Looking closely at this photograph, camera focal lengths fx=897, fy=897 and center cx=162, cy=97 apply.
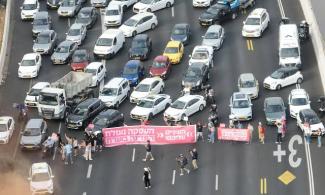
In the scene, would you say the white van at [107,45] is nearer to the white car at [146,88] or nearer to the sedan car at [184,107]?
the white car at [146,88]

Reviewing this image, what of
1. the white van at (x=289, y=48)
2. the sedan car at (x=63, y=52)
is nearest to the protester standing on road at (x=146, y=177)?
the white van at (x=289, y=48)

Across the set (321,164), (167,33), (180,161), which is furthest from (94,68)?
(321,164)

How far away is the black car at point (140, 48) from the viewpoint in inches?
3359

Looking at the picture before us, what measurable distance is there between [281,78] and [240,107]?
709cm

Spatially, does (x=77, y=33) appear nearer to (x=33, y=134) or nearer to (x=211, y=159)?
(x=33, y=134)

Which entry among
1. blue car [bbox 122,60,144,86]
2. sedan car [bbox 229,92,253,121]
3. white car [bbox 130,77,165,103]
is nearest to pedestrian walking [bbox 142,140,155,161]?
sedan car [bbox 229,92,253,121]

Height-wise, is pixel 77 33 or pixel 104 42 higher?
pixel 104 42

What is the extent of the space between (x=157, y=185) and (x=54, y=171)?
27.0 ft

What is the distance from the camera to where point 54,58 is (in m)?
85.6

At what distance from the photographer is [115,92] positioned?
7750 centimetres

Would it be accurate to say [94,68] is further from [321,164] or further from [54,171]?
[321,164]

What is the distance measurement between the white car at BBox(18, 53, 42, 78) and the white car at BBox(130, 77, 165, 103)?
10.9m

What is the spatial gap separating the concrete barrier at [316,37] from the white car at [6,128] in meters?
27.5

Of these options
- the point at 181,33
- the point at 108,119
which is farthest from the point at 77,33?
the point at 108,119
